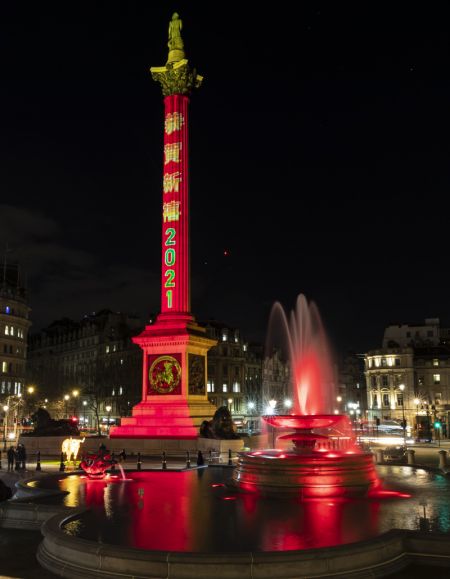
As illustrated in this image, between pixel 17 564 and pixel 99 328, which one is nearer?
→ pixel 17 564

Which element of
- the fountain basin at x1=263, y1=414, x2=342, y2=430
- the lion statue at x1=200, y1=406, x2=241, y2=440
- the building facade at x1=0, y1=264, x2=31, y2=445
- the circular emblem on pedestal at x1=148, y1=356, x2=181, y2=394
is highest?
the building facade at x1=0, y1=264, x2=31, y2=445

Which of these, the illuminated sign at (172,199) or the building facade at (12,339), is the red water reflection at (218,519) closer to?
the illuminated sign at (172,199)

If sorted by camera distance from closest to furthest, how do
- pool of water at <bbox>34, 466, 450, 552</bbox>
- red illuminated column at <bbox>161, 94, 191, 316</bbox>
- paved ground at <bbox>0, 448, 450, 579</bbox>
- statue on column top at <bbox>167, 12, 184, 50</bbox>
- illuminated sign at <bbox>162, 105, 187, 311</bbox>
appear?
paved ground at <bbox>0, 448, 450, 579</bbox>
pool of water at <bbox>34, 466, 450, 552</bbox>
red illuminated column at <bbox>161, 94, 191, 316</bbox>
illuminated sign at <bbox>162, 105, 187, 311</bbox>
statue on column top at <bbox>167, 12, 184, 50</bbox>

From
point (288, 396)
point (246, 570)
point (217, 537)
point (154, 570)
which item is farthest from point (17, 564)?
point (288, 396)

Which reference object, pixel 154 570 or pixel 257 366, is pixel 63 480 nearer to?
pixel 154 570

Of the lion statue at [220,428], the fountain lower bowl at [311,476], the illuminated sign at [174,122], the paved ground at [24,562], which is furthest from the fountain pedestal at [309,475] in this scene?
the illuminated sign at [174,122]

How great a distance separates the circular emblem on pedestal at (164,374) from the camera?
4622 cm

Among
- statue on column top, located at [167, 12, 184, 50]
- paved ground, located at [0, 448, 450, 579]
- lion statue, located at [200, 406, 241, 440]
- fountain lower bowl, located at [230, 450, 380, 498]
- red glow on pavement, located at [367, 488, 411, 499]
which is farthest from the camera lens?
statue on column top, located at [167, 12, 184, 50]

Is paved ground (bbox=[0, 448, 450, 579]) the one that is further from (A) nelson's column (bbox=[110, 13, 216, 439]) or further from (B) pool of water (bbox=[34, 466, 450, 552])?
(A) nelson's column (bbox=[110, 13, 216, 439])

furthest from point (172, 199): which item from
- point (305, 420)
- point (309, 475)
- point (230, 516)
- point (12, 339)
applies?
point (12, 339)

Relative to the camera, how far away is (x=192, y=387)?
4666 centimetres

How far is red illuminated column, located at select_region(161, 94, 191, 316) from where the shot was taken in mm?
49469

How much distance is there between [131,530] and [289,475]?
723 centimetres

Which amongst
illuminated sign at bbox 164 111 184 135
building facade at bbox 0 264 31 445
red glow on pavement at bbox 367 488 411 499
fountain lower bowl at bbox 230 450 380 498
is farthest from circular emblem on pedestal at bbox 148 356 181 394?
building facade at bbox 0 264 31 445
